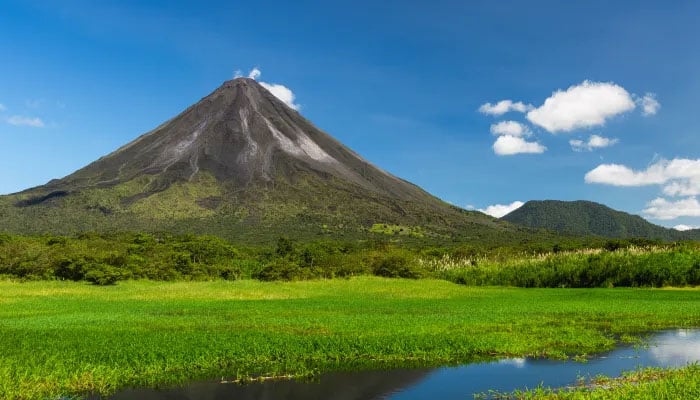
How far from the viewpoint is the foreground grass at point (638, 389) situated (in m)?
12.1

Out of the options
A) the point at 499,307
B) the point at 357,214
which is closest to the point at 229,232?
the point at 357,214

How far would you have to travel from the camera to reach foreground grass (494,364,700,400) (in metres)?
12.1

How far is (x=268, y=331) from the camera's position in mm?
22016

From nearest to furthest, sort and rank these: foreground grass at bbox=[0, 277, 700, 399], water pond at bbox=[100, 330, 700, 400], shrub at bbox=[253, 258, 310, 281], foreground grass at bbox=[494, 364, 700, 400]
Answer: foreground grass at bbox=[494, 364, 700, 400]
water pond at bbox=[100, 330, 700, 400]
foreground grass at bbox=[0, 277, 700, 399]
shrub at bbox=[253, 258, 310, 281]

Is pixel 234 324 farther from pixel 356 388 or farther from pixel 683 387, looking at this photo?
pixel 683 387

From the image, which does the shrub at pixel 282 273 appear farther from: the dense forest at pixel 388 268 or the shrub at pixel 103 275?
the shrub at pixel 103 275

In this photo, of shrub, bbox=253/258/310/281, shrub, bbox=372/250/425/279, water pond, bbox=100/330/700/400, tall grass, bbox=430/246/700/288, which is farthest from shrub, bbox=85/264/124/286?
water pond, bbox=100/330/700/400

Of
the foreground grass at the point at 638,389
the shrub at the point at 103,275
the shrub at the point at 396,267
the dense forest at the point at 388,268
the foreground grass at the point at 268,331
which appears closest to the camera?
the foreground grass at the point at 638,389

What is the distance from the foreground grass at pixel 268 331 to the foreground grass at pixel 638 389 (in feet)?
12.4

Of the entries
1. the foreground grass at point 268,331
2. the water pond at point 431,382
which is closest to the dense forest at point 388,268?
the foreground grass at point 268,331

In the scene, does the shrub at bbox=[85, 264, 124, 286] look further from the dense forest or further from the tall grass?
the tall grass

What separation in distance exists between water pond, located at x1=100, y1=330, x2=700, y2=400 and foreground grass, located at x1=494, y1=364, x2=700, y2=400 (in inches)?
39.8

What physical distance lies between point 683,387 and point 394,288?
3314 centimetres

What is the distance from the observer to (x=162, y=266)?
2053 inches
